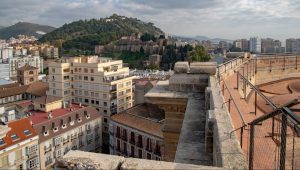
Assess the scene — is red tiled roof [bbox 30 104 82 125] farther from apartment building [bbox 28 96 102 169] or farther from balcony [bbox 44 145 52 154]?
balcony [bbox 44 145 52 154]

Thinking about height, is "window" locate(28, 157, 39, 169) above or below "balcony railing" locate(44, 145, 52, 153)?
below

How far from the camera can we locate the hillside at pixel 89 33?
427 ft

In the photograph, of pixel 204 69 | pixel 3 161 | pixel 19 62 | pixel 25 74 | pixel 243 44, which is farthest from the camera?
pixel 19 62

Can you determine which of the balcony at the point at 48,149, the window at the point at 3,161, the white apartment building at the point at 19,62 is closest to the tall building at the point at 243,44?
the balcony at the point at 48,149

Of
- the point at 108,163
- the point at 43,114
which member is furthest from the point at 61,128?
the point at 108,163

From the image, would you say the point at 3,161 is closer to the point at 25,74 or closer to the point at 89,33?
the point at 25,74

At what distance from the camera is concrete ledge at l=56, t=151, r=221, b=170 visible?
2.62 metres

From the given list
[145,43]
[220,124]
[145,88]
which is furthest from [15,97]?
[145,43]

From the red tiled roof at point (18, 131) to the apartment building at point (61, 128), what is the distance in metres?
0.73

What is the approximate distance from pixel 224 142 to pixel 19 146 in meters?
24.7

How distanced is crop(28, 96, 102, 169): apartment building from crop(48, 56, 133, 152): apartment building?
5.45 meters

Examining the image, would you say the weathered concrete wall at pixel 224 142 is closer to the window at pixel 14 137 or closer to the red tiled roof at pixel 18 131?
the red tiled roof at pixel 18 131

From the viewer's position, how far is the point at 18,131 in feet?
84.1

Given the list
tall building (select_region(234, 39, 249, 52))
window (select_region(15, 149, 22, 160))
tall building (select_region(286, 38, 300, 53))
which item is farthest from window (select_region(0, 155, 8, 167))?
tall building (select_region(234, 39, 249, 52))
